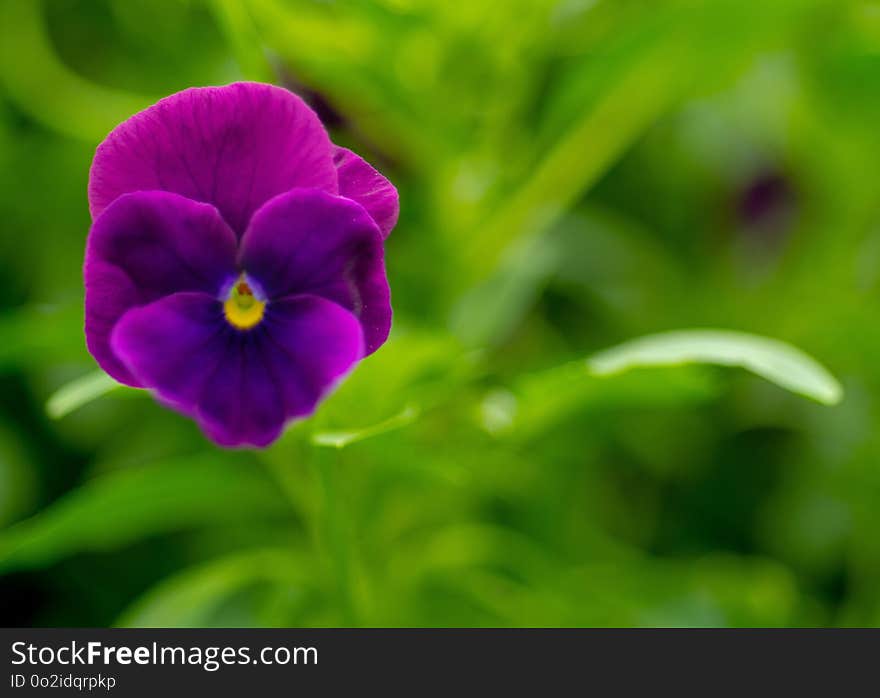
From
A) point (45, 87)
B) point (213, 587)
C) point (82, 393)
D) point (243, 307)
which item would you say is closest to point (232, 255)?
point (243, 307)

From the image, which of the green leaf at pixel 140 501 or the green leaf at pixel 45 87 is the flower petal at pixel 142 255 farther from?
the green leaf at pixel 45 87

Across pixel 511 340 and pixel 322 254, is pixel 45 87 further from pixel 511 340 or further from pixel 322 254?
pixel 322 254

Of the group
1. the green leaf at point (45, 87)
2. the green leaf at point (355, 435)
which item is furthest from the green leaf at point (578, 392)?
the green leaf at point (45, 87)

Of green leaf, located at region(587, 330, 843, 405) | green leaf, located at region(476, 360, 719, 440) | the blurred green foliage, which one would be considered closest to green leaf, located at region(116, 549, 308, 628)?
the blurred green foliage

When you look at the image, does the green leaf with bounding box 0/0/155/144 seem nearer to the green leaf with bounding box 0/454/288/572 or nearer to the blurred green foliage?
the blurred green foliage
